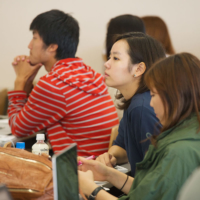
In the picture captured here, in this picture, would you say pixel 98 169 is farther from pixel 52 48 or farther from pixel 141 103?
pixel 52 48

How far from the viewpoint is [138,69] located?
1.34m

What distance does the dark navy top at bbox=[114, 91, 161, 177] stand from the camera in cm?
118

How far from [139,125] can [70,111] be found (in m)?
0.58

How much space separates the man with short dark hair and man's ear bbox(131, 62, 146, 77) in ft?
1.31

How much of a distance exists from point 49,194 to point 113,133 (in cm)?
81

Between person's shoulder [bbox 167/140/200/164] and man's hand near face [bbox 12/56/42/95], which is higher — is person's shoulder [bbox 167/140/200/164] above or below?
above

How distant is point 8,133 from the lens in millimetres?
1821

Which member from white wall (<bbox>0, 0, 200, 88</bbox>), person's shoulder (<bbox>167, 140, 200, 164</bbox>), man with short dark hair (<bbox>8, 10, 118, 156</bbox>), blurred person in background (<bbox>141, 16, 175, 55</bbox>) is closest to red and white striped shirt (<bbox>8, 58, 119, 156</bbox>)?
man with short dark hair (<bbox>8, 10, 118, 156</bbox>)

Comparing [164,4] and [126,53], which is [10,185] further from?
[164,4]

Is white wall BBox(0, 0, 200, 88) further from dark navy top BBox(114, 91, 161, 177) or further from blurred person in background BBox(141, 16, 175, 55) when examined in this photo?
dark navy top BBox(114, 91, 161, 177)

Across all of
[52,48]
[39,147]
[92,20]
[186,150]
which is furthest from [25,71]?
[186,150]

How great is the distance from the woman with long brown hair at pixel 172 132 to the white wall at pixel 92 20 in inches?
72.8

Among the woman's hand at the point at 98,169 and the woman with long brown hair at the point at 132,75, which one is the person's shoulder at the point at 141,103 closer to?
the woman with long brown hair at the point at 132,75

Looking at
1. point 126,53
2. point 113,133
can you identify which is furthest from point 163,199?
point 113,133
